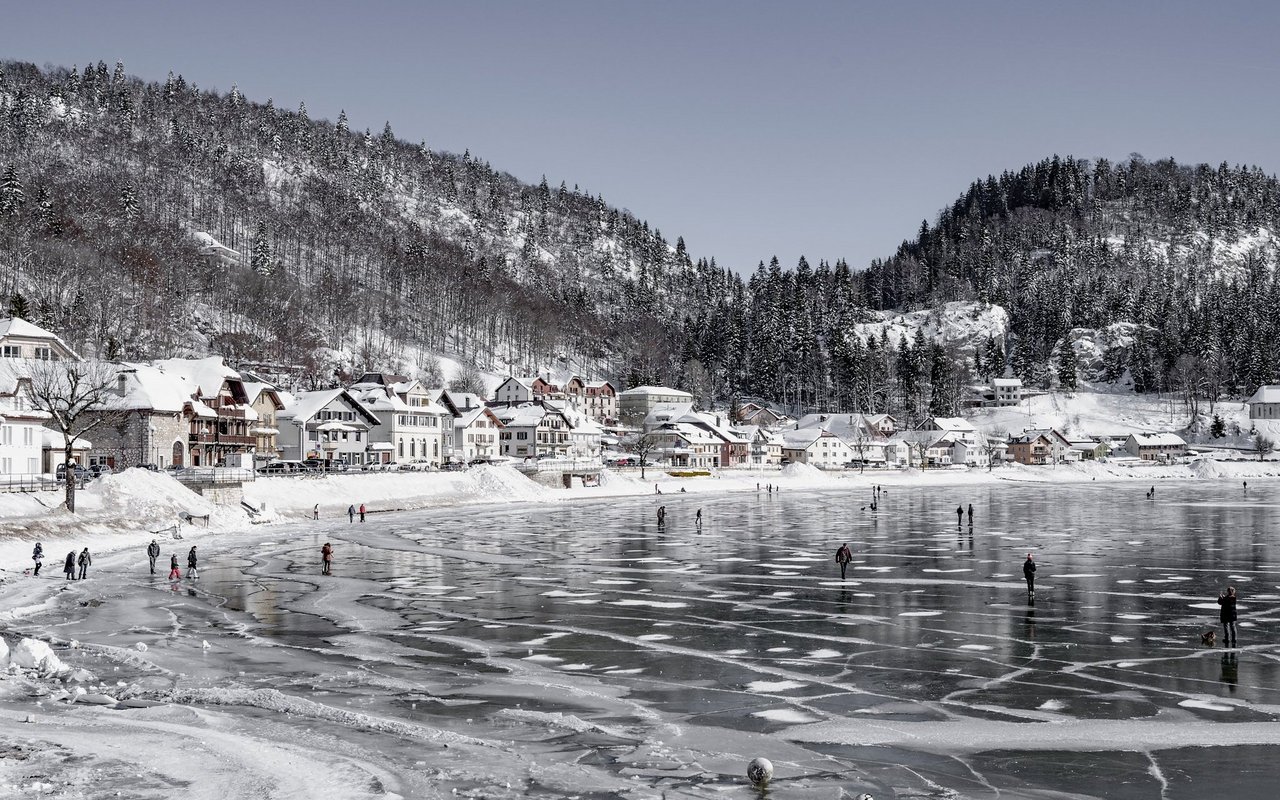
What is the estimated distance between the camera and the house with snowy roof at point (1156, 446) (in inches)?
6225

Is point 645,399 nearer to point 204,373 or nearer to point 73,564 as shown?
point 204,373

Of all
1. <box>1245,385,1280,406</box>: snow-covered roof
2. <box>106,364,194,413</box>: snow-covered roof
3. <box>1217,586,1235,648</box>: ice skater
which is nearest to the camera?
<box>1217,586,1235,648</box>: ice skater

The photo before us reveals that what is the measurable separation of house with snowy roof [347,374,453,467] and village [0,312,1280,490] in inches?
7.2

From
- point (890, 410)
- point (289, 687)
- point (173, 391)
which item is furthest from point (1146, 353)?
point (289, 687)

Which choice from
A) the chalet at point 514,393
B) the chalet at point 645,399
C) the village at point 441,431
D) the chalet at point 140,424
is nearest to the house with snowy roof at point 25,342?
the village at point 441,431

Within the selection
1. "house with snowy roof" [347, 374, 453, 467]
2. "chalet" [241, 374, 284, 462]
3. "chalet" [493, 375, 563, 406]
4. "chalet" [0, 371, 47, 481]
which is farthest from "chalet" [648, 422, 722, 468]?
"chalet" [0, 371, 47, 481]

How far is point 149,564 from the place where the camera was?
4006cm

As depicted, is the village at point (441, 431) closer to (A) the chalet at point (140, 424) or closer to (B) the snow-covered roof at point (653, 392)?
(A) the chalet at point (140, 424)

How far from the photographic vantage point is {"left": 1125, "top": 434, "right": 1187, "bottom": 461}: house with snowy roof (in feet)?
519

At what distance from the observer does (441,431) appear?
369ft

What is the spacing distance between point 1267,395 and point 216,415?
161m

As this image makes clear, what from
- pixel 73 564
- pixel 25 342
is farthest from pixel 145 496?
pixel 25 342

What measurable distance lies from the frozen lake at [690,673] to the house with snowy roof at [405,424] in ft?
202

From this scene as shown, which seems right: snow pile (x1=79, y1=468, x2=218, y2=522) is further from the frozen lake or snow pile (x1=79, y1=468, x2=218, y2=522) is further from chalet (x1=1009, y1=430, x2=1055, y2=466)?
chalet (x1=1009, y1=430, x2=1055, y2=466)
